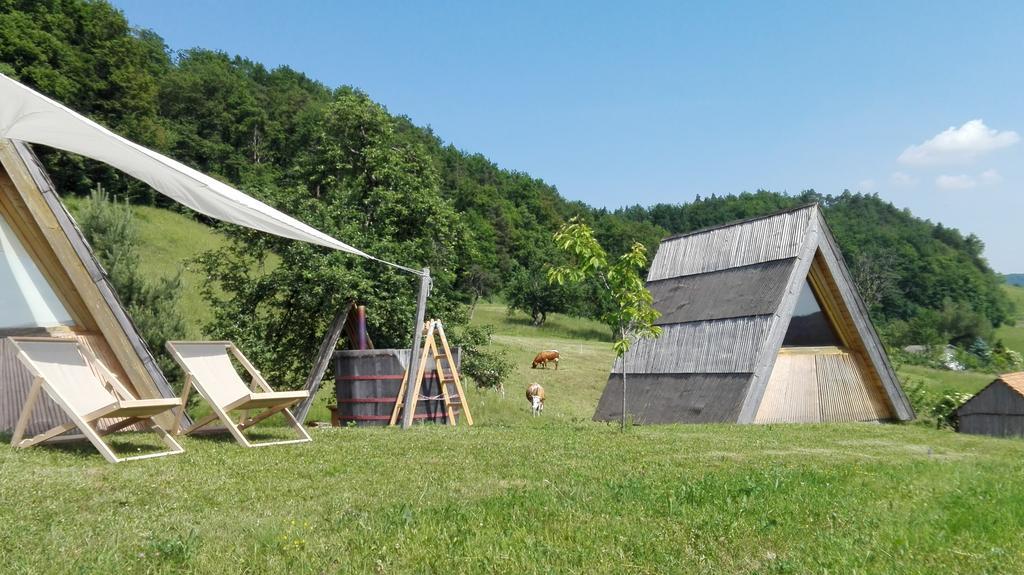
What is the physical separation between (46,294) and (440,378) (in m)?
5.44

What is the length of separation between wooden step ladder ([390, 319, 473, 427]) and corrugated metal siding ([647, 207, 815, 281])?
5.93 meters

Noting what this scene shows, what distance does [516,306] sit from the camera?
57406mm

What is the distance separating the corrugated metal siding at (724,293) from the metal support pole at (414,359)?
526 centimetres

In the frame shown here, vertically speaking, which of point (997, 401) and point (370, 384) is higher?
point (997, 401)

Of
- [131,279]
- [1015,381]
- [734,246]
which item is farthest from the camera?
[1015,381]

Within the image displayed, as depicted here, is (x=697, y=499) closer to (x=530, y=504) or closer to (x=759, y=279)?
(x=530, y=504)

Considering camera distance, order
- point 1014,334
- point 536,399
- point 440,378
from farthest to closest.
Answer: point 1014,334 → point 536,399 → point 440,378

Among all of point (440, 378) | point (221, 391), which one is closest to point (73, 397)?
point (221, 391)

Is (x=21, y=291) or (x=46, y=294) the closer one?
(x=21, y=291)

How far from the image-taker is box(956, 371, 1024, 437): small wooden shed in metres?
17.6

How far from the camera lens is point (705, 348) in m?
14.6

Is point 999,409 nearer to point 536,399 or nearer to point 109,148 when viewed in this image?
point 536,399

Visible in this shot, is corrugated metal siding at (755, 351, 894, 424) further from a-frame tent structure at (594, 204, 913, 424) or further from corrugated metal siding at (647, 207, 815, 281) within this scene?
corrugated metal siding at (647, 207, 815, 281)

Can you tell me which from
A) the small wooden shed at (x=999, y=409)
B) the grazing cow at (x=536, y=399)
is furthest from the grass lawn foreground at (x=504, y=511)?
the grazing cow at (x=536, y=399)
